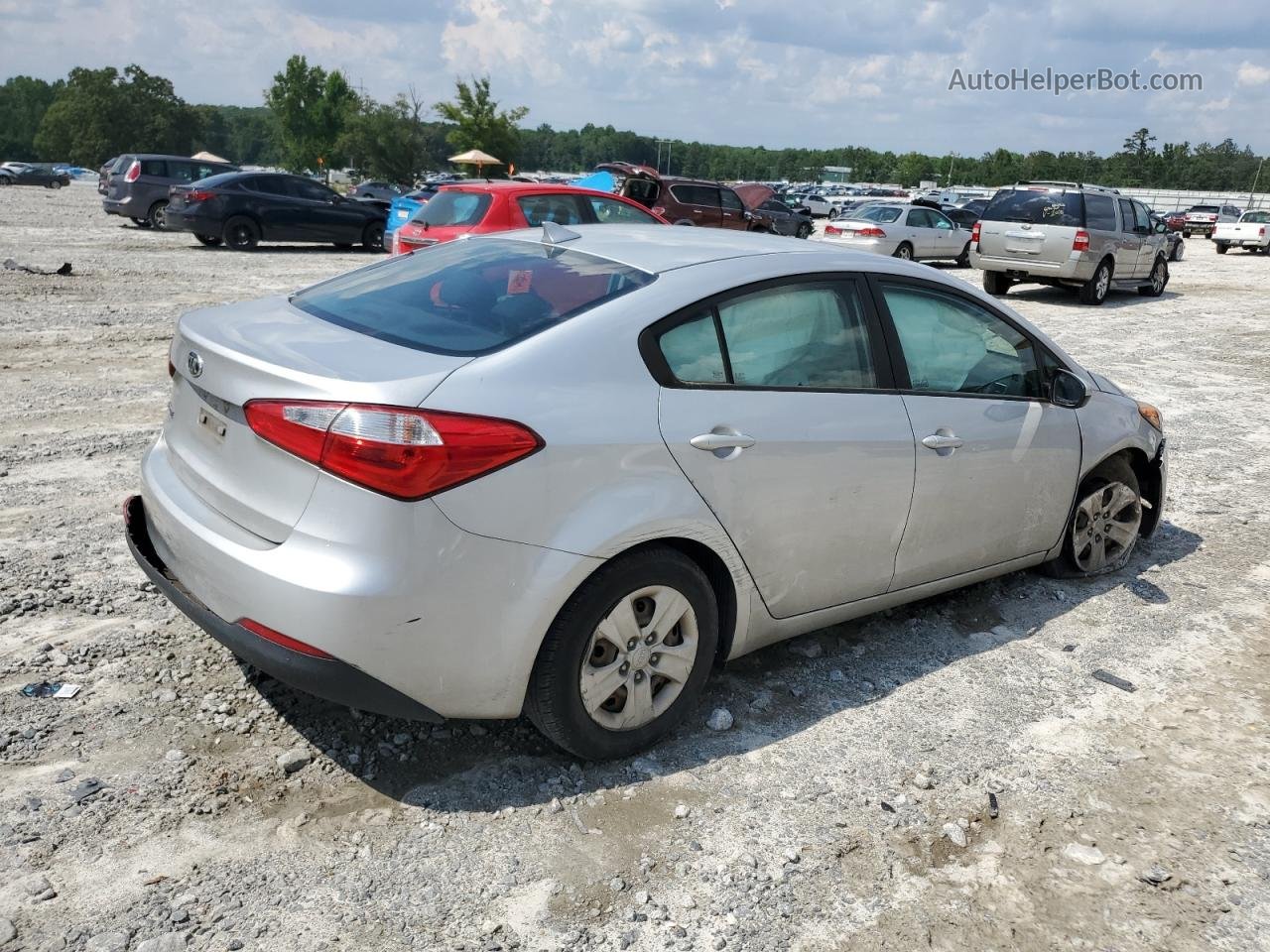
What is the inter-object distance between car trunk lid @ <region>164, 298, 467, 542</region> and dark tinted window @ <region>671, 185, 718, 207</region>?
2006cm

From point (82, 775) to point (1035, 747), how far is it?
3111 millimetres

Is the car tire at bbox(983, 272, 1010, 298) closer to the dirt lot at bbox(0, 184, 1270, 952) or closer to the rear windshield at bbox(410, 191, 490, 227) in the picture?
the rear windshield at bbox(410, 191, 490, 227)

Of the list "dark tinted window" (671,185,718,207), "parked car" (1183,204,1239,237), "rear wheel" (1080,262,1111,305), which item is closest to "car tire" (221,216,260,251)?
"dark tinted window" (671,185,718,207)

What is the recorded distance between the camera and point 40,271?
14.5m

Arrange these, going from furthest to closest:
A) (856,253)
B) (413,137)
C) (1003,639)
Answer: (413,137) → (1003,639) → (856,253)

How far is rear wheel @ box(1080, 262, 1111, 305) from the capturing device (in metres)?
17.0

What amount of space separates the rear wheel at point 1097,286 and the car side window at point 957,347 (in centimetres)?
1382

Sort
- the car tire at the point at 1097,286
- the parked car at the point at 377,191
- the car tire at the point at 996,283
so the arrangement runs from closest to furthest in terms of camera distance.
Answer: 1. the car tire at the point at 1097,286
2. the car tire at the point at 996,283
3. the parked car at the point at 377,191

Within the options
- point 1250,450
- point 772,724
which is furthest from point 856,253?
point 1250,450

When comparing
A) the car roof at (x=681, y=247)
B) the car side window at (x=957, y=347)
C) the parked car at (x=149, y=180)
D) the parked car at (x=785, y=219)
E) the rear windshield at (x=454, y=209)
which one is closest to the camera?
the car roof at (x=681, y=247)

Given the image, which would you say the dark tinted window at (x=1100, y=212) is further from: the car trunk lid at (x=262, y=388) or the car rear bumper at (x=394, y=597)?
the car rear bumper at (x=394, y=597)

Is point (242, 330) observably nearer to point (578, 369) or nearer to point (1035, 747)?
point (578, 369)

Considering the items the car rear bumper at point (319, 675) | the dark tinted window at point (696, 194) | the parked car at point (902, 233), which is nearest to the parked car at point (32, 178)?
the dark tinted window at point (696, 194)

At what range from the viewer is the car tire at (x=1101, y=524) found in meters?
5.00
